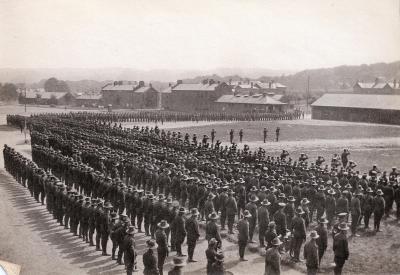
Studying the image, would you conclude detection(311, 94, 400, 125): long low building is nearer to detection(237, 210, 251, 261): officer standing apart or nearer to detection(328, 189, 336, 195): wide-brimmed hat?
detection(328, 189, 336, 195): wide-brimmed hat

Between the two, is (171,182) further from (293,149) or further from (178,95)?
(178,95)

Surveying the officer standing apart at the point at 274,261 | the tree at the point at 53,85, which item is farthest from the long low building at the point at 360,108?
the tree at the point at 53,85

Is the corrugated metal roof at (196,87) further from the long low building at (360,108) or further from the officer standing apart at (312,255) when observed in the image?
the officer standing apart at (312,255)

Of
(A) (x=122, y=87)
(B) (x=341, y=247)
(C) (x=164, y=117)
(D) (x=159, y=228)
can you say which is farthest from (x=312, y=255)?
(A) (x=122, y=87)

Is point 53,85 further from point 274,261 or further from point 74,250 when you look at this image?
point 274,261

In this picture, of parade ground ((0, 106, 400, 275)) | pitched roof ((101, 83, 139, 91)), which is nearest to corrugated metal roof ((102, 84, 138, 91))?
pitched roof ((101, 83, 139, 91))
